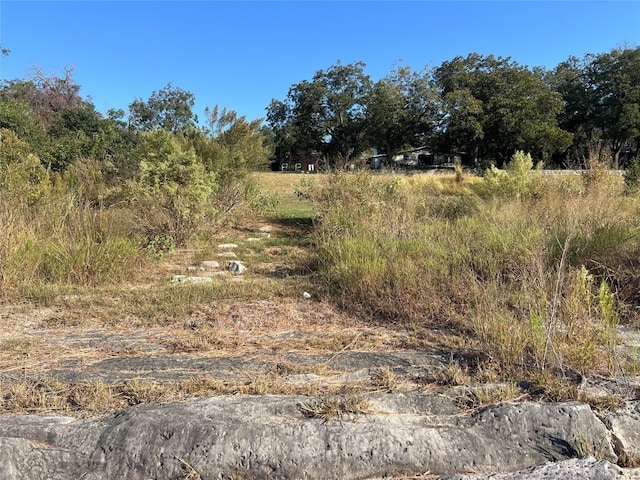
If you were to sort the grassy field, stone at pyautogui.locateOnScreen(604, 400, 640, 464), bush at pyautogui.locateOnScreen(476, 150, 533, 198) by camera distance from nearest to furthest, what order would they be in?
1. stone at pyautogui.locateOnScreen(604, 400, 640, 464)
2. the grassy field
3. bush at pyautogui.locateOnScreen(476, 150, 533, 198)

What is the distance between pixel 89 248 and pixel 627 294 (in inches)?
222

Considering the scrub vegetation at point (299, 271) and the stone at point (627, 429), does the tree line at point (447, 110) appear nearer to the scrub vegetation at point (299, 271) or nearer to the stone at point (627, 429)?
the scrub vegetation at point (299, 271)

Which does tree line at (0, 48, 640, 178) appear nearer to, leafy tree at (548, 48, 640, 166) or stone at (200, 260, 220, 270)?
leafy tree at (548, 48, 640, 166)

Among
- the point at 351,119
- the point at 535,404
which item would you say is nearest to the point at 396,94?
the point at 351,119

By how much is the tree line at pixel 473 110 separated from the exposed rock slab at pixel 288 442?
3163 cm

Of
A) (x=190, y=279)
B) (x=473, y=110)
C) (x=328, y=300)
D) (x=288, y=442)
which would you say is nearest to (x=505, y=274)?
(x=328, y=300)

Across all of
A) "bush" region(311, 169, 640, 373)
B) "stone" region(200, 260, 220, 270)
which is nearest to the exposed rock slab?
"bush" region(311, 169, 640, 373)

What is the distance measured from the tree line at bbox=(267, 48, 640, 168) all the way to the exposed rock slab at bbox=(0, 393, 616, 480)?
31.6 m

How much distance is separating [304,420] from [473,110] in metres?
36.9

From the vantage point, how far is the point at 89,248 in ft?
15.9

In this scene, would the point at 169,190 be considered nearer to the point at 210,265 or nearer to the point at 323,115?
the point at 210,265

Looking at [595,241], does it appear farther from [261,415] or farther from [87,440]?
[87,440]

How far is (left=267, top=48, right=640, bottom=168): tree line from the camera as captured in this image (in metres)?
35.3

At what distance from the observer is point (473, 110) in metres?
34.6
